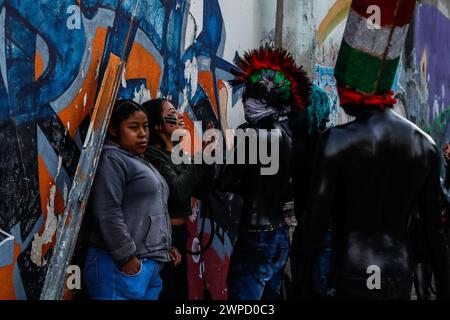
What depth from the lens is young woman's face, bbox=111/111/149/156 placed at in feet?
16.0

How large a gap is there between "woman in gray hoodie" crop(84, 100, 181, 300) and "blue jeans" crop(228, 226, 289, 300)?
2.20 feet

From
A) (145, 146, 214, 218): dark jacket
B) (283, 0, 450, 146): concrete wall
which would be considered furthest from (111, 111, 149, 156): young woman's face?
(283, 0, 450, 146): concrete wall

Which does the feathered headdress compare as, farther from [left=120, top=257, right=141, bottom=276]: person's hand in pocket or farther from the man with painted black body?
the man with painted black body

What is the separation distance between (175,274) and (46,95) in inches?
60.5

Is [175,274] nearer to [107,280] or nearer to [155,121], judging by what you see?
[107,280]

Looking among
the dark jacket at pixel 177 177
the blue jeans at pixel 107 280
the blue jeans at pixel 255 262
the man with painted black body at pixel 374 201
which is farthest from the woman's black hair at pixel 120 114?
the man with painted black body at pixel 374 201

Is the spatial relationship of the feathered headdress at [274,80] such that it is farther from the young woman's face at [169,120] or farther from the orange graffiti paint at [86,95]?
the orange graffiti paint at [86,95]

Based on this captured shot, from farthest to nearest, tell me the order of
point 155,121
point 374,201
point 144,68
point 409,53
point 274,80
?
point 409,53 < point 144,68 < point 274,80 < point 155,121 < point 374,201

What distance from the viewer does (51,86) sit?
15.5ft

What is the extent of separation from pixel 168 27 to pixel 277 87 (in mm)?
1187

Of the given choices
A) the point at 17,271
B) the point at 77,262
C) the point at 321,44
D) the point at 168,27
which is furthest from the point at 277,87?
the point at 321,44

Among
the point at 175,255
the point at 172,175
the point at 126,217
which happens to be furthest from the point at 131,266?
the point at 172,175

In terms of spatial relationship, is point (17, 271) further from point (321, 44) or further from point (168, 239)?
point (321, 44)

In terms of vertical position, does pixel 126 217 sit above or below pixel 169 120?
below
